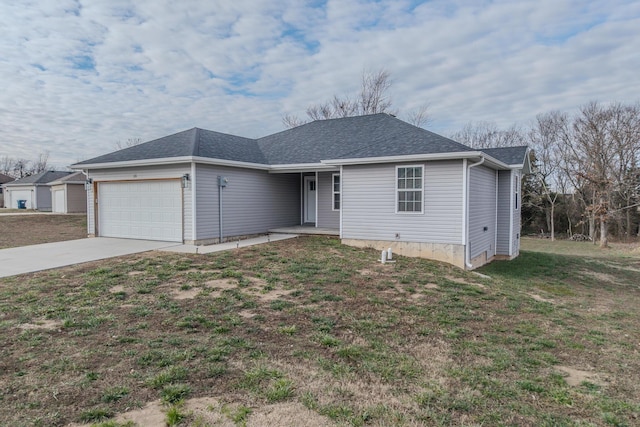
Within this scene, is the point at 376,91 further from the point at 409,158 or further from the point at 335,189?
the point at 409,158

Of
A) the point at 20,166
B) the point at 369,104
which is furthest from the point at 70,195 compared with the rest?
the point at 20,166

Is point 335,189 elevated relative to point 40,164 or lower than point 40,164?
lower

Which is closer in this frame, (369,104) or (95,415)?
(95,415)

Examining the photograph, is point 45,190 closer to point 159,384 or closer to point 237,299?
point 237,299

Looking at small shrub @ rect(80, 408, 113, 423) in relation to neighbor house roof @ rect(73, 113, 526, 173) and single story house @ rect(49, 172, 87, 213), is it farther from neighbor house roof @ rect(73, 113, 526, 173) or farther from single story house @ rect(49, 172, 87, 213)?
single story house @ rect(49, 172, 87, 213)

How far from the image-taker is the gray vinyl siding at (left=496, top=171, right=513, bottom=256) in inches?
535

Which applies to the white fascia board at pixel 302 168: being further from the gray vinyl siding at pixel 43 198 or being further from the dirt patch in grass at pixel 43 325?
the gray vinyl siding at pixel 43 198

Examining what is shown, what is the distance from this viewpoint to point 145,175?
1220 centimetres

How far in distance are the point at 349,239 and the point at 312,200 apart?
463 centimetres

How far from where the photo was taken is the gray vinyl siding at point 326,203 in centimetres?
1394

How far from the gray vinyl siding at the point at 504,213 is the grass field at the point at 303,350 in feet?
19.1

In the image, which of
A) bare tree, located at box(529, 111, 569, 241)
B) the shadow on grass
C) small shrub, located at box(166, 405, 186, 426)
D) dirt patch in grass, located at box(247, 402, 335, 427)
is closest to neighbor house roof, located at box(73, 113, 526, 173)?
the shadow on grass

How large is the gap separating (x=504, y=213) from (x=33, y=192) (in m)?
35.0

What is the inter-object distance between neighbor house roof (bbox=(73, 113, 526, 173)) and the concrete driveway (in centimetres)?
265
